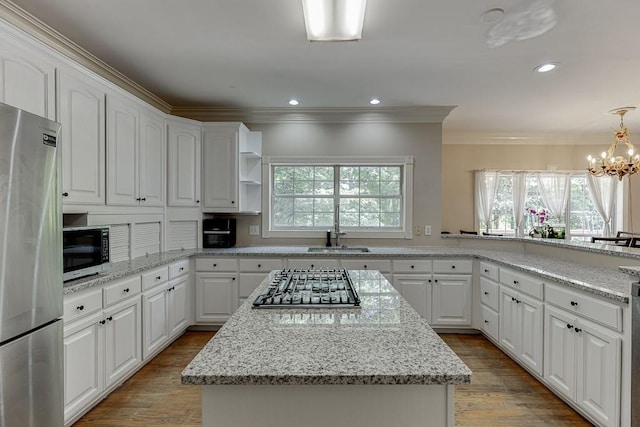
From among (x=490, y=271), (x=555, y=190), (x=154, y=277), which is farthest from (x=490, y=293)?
(x=555, y=190)

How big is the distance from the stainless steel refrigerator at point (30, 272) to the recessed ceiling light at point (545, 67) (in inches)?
141

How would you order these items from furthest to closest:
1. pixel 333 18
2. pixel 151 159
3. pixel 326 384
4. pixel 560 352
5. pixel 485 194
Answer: pixel 485 194
pixel 151 159
pixel 560 352
pixel 333 18
pixel 326 384

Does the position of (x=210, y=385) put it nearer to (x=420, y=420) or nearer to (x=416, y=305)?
(x=420, y=420)

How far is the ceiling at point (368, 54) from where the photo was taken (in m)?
2.09

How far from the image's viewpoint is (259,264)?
3.54m

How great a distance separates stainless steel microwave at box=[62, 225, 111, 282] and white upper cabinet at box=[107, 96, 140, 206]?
442mm

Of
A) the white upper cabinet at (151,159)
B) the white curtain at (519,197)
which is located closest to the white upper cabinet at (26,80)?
the white upper cabinet at (151,159)

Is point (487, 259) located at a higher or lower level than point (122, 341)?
higher

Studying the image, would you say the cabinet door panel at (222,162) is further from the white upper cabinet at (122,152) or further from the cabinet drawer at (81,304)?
the cabinet drawer at (81,304)

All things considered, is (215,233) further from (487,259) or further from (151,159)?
(487,259)

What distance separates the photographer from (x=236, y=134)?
3.76m

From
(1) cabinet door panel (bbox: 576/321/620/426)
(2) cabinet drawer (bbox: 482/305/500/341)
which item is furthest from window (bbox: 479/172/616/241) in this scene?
(1) cabinet door panel (bbox: 576/321/620/426)

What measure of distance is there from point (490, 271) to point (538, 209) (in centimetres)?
395

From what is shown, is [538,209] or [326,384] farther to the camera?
[538,209]
